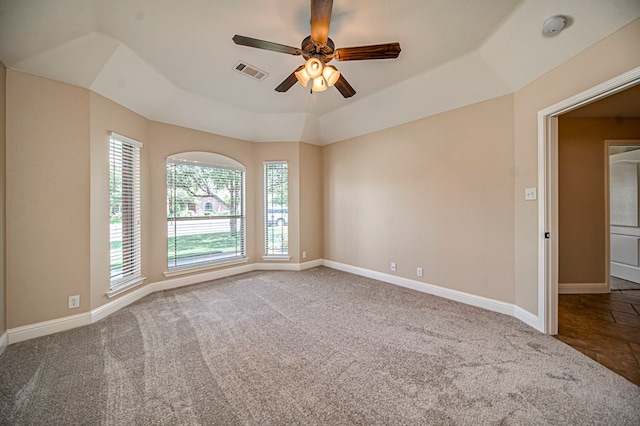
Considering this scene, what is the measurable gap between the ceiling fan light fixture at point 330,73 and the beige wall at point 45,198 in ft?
8.66

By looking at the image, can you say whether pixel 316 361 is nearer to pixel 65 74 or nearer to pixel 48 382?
pixel 48 382

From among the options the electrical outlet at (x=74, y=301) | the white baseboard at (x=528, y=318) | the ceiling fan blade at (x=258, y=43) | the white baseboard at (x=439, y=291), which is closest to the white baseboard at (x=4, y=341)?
the electrical outlet at (x=74, y=301)

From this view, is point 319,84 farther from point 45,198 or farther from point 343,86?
point 45,198

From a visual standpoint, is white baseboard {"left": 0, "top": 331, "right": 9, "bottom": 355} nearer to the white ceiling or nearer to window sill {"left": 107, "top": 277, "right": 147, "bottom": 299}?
window sill {"left": 107, "top": 277, "right": 147, "bottom": 299}

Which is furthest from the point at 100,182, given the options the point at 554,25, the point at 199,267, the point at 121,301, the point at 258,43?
the point at 554,25

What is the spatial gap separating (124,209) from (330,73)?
10.3 feet

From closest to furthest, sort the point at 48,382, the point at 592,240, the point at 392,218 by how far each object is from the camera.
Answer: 1. the point at 48,382
2. the point at 592,240
3. the point at 392,218

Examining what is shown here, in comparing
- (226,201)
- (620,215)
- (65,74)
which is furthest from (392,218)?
(65,74)

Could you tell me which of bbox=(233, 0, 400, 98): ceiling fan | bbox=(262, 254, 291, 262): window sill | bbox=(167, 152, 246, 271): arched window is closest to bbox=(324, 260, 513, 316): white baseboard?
bbox=(262, 254, 291, 262): window sill

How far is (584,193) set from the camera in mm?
3572

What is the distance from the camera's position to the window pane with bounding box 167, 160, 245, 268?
3906 millimetres

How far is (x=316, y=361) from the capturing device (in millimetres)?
2012

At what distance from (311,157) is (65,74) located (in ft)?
11.7

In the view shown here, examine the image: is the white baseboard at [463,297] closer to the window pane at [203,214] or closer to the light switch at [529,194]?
the light switch at [529,194]
